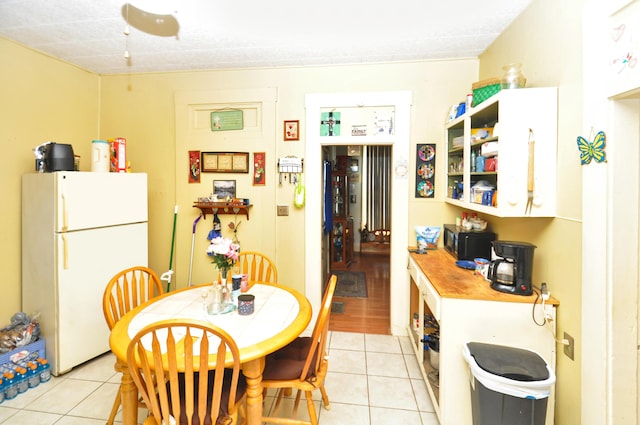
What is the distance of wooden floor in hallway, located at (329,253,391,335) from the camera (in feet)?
9.99

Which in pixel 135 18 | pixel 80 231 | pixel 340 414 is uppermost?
pixel 135 18

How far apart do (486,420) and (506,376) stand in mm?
252

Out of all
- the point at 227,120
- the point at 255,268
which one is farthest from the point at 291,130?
the point at 255,268

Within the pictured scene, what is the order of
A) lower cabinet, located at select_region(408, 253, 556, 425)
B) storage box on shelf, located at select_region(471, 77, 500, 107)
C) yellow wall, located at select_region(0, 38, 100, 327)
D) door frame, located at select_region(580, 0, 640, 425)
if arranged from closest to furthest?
door frame, located at select_region(580, 0, 640, 425) < lower cabinet, located at select_region(408, 253, 556, 425) < storage box on shelf, located at select_region(471, 77, 500, 107) < yellow wall, located at select_region(0, 38, 100, 327)

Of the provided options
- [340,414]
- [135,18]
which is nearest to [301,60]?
[135,18]

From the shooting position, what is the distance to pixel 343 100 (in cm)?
284

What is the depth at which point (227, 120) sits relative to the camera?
3020 mm

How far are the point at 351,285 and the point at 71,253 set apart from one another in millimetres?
3348

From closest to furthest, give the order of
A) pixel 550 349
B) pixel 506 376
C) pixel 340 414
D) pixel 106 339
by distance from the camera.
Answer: pixel 506 376
pixel 550 349
pixel 340 414
pixel 106 339

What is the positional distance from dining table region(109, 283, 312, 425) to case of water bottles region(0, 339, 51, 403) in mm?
1218

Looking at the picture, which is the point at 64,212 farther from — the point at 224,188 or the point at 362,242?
the point at 362,242

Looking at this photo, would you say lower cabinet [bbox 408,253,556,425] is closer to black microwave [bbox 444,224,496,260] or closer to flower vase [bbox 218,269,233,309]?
black microwave [bbox 444,224,496,260]

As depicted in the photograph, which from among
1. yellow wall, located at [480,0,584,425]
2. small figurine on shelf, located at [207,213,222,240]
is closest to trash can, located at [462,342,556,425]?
yellow wall, located at [480,0,584,425]

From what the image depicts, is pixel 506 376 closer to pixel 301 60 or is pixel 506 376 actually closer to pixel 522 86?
pixel 522 86
